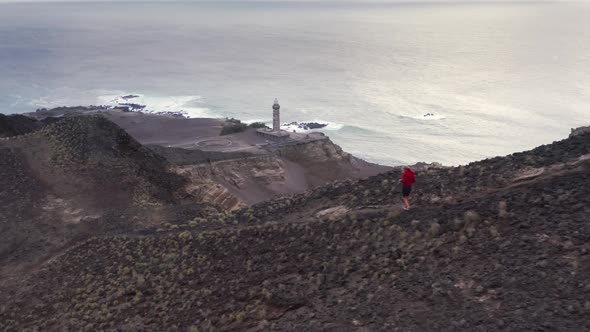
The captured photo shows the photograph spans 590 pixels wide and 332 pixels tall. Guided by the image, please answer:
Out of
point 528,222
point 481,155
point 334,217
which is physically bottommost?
point 481,155

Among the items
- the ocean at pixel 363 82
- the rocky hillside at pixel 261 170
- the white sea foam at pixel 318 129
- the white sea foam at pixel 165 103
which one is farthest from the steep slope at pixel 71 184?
the white sea foam at pixel 165 103

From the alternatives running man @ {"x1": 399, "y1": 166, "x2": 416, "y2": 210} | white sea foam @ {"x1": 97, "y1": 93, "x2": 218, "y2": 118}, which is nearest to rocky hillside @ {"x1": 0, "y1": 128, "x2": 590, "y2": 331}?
running man @ {"x1": 399, "y1": 166, "x2": 416, "y2": 210}

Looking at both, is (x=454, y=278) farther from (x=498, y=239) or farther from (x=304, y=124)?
(x=304, y=124)

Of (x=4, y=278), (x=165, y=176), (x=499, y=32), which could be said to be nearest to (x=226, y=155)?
(x=165, y=176)

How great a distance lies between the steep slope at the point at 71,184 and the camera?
20.2 meters

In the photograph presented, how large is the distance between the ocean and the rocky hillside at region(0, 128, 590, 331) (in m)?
45.3

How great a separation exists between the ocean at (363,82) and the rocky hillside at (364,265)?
149 feet

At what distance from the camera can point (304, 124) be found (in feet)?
230

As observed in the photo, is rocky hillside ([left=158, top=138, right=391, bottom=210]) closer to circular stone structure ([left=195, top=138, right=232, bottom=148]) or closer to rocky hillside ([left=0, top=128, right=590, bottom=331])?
circular stone structure ([left=195, top=138, right=232, bottom=148])

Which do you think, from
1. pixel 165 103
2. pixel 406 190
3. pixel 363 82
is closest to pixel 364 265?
pixel 406 190

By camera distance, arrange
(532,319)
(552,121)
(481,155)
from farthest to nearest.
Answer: (552,121) < (481,155) < (532,319)

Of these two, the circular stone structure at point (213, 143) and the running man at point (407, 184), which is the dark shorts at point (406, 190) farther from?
the circular stone structure at point (213, 143)

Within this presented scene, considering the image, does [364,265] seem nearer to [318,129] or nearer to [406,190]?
[406,190]

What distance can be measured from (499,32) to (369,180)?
174066 millimetres
